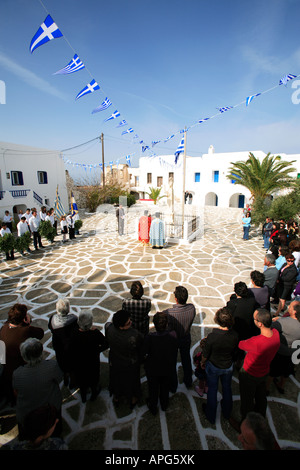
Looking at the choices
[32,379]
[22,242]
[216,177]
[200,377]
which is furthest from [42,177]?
[200,377]

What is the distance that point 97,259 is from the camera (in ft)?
30.0

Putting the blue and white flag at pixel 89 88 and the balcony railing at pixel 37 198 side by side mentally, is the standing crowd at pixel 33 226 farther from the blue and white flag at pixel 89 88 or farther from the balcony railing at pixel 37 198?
the balcony railing at pixel 37 198

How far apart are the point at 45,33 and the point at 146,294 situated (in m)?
6.57

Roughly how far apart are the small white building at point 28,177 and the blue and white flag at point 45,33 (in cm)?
1297

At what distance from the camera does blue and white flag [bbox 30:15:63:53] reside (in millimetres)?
5191

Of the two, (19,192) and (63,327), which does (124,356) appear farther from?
(19,192)

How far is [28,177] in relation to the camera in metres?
18.5

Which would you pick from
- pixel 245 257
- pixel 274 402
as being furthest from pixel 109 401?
pixel 245 257

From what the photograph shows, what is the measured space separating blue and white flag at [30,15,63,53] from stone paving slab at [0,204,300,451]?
593 cm

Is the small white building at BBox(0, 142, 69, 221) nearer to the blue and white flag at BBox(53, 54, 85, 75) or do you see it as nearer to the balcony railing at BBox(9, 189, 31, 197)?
the balcony railing at BBox(9, 189, 31, 197)

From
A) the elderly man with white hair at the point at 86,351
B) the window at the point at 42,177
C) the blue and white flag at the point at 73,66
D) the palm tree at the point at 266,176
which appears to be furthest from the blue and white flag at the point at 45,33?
the window at the point at 42,177

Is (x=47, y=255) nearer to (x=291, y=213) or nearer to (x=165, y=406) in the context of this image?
(x=165, y=406)

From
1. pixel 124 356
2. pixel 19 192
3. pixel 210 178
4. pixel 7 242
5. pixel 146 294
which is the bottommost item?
pixel 146 294

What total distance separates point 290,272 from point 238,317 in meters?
2.27
